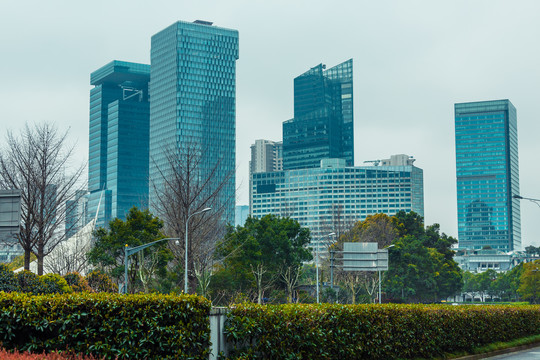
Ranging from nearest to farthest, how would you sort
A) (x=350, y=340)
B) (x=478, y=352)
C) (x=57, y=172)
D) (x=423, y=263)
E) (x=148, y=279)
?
(x=350, y=340) < (x=478, y=352) < (x=57, y=172) < (x=148, y=279) < (x=423, y=263)

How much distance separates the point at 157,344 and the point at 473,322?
13491mm

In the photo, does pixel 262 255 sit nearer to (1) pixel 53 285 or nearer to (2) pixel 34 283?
(1) pixel 53 285

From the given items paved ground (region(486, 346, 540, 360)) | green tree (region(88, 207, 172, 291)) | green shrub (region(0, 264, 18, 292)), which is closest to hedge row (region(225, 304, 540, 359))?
paved ground (region(486, 346, 540, 360))

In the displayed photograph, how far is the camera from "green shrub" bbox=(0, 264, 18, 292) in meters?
26.3

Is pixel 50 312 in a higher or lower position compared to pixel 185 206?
lower

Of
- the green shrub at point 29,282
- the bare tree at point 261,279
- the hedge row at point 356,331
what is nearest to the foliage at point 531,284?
the bare tree at point 261,279

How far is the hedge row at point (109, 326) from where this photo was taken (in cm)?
1195

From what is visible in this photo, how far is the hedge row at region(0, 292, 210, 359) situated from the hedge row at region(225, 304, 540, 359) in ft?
4.70

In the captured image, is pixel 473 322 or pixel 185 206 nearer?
pixel 473 322

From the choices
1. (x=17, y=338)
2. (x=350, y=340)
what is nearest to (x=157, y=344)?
(x=17, y=338)

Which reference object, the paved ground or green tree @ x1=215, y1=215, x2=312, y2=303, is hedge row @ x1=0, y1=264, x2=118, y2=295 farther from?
green tree @ x1=215, y1=215, x2=312, y2=303

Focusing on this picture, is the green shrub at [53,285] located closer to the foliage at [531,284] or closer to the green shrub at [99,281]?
the green shrub at [99,281]

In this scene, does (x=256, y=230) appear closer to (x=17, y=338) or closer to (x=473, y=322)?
(x=473, y=322)

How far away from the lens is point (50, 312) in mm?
12297
